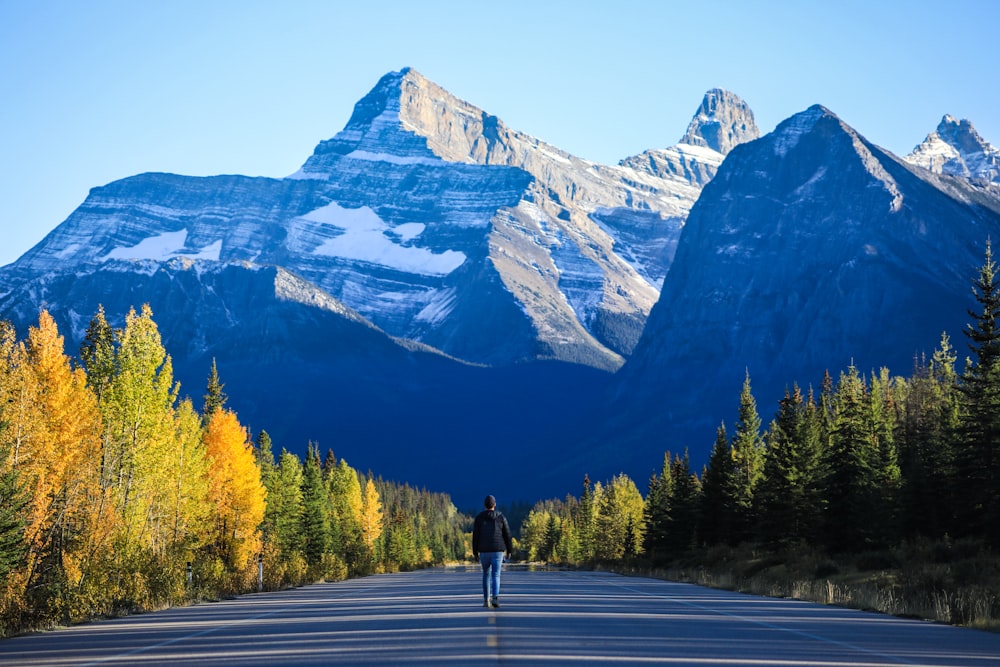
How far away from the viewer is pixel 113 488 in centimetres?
4003

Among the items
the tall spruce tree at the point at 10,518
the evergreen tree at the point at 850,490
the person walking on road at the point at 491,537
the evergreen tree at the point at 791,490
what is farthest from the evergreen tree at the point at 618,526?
the tall spruce tree at the point at 10,518

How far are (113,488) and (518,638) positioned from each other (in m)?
24.9

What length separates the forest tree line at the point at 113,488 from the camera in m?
28.8

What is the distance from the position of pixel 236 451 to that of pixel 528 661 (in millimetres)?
43876

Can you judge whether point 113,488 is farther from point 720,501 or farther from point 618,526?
point 618,526

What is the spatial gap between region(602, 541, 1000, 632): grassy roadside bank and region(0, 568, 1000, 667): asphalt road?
1.43 metres

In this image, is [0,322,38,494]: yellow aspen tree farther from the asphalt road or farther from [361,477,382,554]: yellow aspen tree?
[361,477,382,554]: yellow aspen tree

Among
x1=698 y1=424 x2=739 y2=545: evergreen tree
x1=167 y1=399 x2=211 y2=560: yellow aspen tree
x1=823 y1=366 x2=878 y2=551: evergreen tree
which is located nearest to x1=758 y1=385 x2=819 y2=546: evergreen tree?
x1=823 y1=366 x2=878 y2=551: evergreen tree

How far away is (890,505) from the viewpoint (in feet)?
185

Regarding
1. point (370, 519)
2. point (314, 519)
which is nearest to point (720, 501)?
point (314, 519)

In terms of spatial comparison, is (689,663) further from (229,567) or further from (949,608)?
(229,567)

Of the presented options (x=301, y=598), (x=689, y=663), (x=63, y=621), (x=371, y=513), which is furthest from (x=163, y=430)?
(x=371, y=513)

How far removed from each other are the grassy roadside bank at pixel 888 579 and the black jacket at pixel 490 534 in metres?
8.78

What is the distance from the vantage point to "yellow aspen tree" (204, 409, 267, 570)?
56.0 metres
